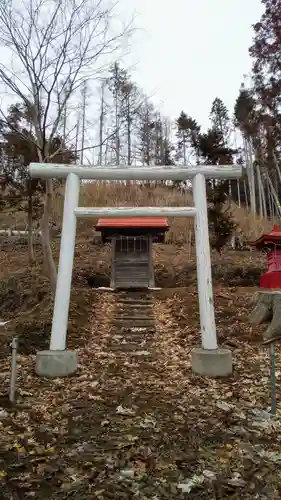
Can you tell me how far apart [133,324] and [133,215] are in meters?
3.97

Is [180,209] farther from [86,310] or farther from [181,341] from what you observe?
[86,310]

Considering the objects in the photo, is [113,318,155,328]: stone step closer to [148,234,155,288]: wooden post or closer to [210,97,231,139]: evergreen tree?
[148,234,155,288]: wooden post

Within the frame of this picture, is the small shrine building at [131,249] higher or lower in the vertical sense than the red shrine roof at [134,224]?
lower

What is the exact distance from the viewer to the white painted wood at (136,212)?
261 inches

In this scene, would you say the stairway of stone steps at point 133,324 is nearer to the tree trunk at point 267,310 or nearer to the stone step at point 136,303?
the stone step at point 136,303

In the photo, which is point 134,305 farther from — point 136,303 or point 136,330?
A: point 136,330

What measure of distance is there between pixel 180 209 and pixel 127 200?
19.3 m

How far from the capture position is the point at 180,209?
22.0ft

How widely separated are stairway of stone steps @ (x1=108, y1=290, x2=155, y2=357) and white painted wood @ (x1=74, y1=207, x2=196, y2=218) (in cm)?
276

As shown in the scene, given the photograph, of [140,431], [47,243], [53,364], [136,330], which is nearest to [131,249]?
[47,243]

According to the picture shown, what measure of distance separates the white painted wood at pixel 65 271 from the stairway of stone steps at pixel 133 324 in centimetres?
174

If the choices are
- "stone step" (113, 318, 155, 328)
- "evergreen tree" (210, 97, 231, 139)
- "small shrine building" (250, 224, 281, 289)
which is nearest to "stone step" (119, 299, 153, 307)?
"stone step" (113, 318, 155, 328)

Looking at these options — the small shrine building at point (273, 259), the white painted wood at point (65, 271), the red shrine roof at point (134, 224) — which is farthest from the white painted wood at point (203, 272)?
the red shrine roof at point (134, 224)

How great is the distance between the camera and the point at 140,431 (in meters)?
3.95
